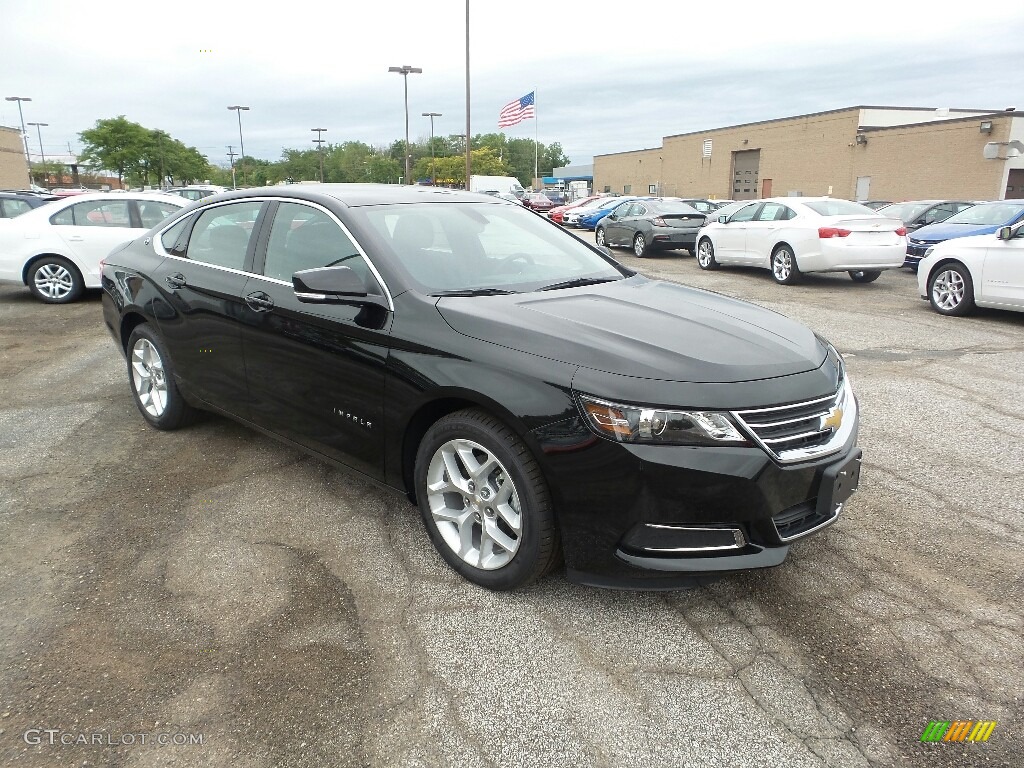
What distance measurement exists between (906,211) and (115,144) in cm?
5570

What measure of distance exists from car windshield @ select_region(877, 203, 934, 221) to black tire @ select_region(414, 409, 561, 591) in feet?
54.4

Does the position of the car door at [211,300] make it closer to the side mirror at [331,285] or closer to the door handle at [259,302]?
the door handle at [259,302]

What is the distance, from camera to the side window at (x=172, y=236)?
4766 millimetres

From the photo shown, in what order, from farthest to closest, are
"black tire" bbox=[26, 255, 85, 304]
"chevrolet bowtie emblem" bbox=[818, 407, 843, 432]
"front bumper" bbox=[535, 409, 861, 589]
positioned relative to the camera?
"black tire" bbox=[26, 255, 85, 304] → "chevrolet bowtie emblem" bbox=[818, 407, 843, 432] → "front bumper" bbox=[535, 409, 861, 589]

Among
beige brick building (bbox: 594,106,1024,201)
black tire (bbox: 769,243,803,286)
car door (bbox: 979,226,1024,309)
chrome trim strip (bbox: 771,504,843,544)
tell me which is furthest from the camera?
beige brick building (bbox: 594,106,1024,201)

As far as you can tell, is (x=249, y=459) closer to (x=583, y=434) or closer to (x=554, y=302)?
(x=554, y=302)

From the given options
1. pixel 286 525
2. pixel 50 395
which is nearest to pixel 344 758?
pixel 286 525

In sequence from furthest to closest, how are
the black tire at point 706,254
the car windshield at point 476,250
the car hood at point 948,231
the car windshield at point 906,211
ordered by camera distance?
the car windshield at point 906,211, the black tire at point 706,254, the car hood at point 948,231, the car windshield at point 476,250

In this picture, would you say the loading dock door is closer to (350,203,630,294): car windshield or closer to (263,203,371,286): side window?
(350,203,630,294): car windshield

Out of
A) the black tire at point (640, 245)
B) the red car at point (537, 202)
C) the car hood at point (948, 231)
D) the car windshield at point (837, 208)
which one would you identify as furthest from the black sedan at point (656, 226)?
the red car at point (537, 202)

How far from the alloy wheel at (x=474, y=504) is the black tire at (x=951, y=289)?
29.2 feet

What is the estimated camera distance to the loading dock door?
4938cm

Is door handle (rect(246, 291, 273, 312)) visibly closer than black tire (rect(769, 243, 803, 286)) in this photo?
Yes

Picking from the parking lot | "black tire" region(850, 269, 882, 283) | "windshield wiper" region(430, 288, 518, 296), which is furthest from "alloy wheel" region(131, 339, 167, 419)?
"black tire" region(850, 269, 882, 283)
